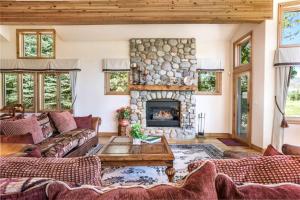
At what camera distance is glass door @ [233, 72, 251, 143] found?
559 cm

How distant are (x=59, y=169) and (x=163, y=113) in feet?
18.6

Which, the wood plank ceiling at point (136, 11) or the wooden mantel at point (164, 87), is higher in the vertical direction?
the wood plank ceiling at point (136, 11)

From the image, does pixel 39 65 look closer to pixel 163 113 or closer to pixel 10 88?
pixel 10 88

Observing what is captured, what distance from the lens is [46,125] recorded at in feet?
13.6

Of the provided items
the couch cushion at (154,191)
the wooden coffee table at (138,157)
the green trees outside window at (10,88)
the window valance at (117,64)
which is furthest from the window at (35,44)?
the couch cushion at (154,191)

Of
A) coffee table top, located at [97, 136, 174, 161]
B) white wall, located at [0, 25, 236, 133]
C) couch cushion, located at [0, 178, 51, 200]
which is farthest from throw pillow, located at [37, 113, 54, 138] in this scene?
couch cushion, located at [0, 178, 51, 200]

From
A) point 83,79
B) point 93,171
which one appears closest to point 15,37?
point 83,79

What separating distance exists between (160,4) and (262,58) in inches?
94.3

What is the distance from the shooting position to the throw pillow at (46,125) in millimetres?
4016

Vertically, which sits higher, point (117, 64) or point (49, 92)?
point (117, 64)

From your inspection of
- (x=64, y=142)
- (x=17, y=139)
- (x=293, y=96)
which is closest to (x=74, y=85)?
(x=64, y=142)

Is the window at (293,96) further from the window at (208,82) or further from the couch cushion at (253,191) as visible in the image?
the couch cushion at (253,191)

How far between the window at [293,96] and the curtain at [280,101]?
15 cm

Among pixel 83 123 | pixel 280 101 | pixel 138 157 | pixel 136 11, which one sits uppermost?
pixel 136 11
